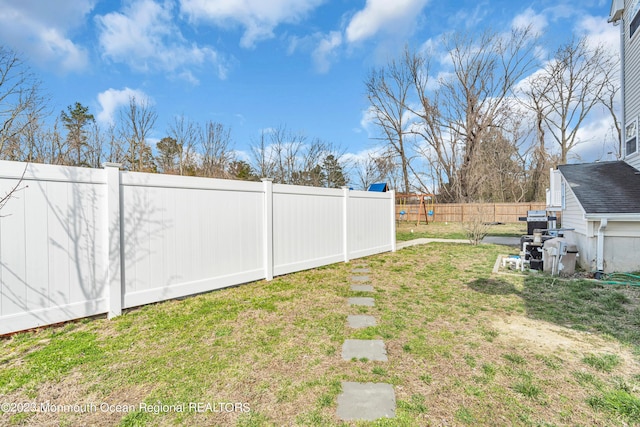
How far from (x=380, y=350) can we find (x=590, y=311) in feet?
9.81

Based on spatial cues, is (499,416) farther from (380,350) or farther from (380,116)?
(380,116)

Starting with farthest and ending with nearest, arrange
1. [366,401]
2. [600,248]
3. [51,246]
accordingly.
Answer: [600,248], [51,246], [366,401]

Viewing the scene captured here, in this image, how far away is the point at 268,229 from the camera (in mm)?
5105

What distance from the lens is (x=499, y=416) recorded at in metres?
1.79

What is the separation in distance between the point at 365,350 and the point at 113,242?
3073 millimetres

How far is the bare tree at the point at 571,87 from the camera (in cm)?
1938

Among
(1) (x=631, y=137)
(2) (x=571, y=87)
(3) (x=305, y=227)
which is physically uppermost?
(2) (x=571, y=87)

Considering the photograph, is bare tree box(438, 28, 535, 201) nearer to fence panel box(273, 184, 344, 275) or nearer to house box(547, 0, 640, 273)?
house box(547, 0, 640, 273)

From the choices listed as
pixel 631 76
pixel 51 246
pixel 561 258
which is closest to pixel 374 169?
pixel 631 76

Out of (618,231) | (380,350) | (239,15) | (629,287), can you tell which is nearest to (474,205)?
(618,231)

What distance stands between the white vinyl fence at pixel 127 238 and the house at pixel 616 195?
5.68 meters

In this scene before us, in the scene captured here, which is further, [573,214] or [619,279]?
[573,214]

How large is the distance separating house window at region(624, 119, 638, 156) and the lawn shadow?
548 centimetres

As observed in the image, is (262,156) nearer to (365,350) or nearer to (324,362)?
(365,350)
